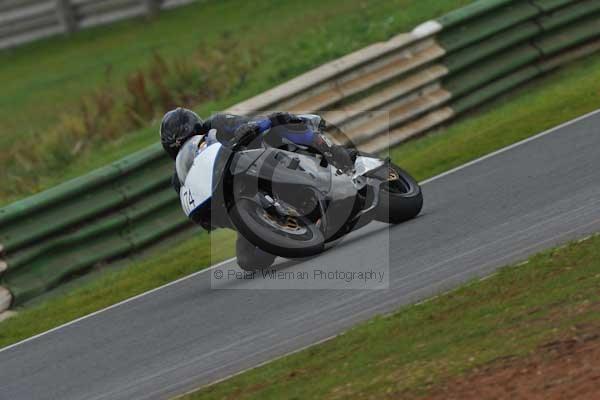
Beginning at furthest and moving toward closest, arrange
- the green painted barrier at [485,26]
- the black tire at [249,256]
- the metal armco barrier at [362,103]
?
the green painted barrier at [485,26], the metal armco barrier at [362,103], the black tire at [249,256]

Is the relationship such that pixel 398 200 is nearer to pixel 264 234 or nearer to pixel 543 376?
pixel 264 234

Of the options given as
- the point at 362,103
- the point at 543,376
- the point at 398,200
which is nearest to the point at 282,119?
the point at 398,200

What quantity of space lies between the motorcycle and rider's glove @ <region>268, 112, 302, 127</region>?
0.12 metres

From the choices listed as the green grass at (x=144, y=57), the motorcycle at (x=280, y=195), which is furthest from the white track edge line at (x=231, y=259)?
the green grass at (x=144, y=57)

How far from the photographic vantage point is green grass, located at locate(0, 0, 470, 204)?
14781mm

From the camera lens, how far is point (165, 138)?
8852mm

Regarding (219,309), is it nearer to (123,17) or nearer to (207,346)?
(207,346)

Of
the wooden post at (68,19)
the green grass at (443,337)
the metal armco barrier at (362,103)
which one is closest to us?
the green grass at (443,337)

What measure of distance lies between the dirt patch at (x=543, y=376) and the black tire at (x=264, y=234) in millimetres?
2664

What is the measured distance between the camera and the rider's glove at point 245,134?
851 centimetres

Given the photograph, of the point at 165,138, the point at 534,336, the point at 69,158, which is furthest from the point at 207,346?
the point at 69,158

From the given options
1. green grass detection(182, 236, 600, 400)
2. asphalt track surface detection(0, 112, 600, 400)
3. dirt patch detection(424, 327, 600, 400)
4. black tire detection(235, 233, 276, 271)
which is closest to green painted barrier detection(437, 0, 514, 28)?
asphalt track surface detection(0, 112, 600, 400)

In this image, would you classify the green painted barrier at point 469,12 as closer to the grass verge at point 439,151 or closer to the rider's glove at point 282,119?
the grass verge at point 439,151

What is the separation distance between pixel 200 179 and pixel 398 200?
1.75 meters
